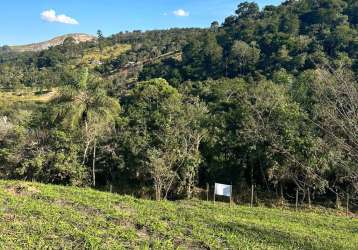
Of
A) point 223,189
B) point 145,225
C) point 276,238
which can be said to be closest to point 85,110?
point 223,189

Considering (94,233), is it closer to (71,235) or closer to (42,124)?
(71,235)

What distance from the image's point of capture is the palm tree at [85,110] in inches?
1071

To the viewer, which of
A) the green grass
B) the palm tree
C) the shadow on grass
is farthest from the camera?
the palm tree

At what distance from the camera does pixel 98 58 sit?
5148 inches

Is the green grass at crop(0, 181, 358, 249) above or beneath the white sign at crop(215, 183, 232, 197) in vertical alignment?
beneath

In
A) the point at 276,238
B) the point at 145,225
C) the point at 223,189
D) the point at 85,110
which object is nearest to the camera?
the point at 276,238

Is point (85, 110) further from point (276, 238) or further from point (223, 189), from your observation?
point (276, 238)

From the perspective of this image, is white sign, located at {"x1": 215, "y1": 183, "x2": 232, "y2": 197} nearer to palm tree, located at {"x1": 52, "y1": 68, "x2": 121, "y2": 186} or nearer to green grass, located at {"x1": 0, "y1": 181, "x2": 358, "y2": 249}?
green grass, located at {"x1": 0, "y1": 181, "x2": 358, "y2": 249}

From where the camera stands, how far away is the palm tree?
27203 millimetres

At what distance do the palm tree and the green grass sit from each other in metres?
7.08

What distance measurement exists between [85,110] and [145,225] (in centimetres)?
1455

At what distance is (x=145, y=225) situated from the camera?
14.8 meters

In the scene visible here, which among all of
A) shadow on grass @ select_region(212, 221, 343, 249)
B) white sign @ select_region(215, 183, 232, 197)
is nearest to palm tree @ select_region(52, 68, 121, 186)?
white sign @ select_region(215, 183, 232, 197)

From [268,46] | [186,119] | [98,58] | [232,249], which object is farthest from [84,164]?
[98,58]
